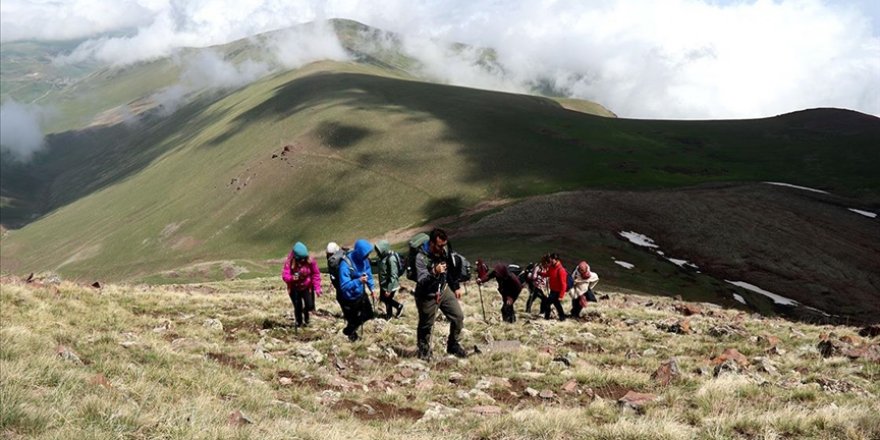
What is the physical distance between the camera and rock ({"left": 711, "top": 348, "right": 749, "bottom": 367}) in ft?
48.7

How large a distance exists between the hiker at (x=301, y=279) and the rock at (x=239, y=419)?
437 inches

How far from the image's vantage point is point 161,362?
40.4 feet

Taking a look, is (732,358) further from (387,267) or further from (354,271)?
(354,271)

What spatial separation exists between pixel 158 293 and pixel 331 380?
14253 millimetres

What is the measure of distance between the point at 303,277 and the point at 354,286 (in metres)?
3.49

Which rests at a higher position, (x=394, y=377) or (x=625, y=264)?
(x=394, y=377)

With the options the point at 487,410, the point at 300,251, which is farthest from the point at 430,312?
the point at 300,251

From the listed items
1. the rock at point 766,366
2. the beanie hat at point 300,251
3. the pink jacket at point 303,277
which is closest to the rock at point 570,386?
the rock at point 766,366

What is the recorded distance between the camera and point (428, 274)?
15.5 metres

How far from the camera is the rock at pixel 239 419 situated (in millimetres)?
8221

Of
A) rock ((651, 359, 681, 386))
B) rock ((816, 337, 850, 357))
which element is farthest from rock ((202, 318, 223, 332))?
rock ((816, 337, 850, 357))

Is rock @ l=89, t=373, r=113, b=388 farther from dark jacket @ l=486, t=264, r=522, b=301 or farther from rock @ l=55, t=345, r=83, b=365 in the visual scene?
dark jacket @ l=486, t=264, r=522, b=301

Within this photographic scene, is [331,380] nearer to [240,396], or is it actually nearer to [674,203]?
[240,396]

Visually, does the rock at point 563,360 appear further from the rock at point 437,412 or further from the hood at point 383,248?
the hood at point 383,248
